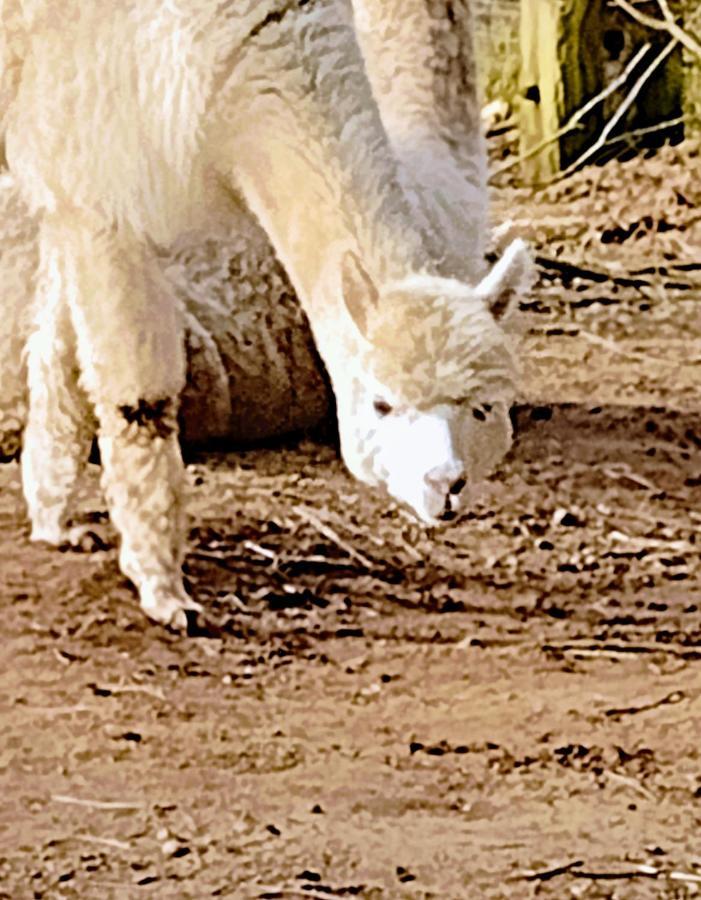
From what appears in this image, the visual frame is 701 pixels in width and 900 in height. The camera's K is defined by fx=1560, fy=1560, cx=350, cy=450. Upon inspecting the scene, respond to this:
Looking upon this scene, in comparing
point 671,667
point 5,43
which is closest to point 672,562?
point 671,667

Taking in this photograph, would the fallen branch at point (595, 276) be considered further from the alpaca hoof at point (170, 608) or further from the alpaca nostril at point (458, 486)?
the alpaca hoof at point (170, 608)

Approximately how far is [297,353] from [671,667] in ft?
1.56

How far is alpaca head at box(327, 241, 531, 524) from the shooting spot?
1390 mm

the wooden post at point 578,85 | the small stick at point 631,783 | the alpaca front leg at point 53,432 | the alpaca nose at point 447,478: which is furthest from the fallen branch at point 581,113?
the small stick at point 631,783

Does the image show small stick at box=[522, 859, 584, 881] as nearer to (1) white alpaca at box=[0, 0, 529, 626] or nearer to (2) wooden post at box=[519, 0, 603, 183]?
(1) white alpaca at box=[0, 0, 529, 626]

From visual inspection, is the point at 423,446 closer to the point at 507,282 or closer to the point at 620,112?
the point at 507,282

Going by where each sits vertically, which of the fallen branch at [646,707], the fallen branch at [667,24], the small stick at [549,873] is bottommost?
the small stick at [549,873]

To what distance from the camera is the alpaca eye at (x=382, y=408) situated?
4.60 feet

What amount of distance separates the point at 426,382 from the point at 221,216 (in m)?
0.26

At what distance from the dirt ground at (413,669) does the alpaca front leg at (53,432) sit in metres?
0.02

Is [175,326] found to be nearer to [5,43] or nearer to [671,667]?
[5,43]

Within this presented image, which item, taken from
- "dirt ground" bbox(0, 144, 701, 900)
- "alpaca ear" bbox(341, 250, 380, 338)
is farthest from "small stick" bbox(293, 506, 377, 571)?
"alpaca ear" bbox(341, 250, 380, 338)

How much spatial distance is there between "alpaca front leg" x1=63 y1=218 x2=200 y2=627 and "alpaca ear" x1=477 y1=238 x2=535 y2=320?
0.31 m

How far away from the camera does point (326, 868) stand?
1.46m
